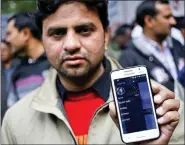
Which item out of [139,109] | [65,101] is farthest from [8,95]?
[139,109]

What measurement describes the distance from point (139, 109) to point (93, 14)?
699 mm

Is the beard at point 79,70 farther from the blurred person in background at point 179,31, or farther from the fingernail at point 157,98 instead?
the blurred person in background at point 179,31

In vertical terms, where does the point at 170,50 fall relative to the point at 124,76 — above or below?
below

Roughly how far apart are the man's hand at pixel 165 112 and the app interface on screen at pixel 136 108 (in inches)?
1.3

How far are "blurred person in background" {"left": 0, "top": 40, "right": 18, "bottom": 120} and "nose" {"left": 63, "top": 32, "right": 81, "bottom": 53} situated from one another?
6.47 feet

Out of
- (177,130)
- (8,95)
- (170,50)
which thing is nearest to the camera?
(177,130)

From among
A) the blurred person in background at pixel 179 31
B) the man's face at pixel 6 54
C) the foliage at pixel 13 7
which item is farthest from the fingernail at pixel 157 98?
the foliage at pixel 13 7

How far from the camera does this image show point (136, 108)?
6.48ft

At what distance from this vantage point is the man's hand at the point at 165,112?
190 centimetres

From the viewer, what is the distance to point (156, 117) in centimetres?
193

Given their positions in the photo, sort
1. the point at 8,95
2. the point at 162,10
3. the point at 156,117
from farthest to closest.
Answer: the point at 162,10
the point at 8,95
the point at 156,117

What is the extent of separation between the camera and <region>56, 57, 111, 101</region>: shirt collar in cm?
248

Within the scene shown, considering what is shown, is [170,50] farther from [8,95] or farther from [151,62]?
[8,95]

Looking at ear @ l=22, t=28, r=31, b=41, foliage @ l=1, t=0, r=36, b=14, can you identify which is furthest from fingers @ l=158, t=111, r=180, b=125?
foliage @ l=1, t=0, r=36, b=14
